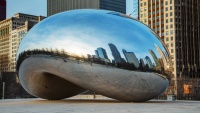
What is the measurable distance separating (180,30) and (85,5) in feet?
225

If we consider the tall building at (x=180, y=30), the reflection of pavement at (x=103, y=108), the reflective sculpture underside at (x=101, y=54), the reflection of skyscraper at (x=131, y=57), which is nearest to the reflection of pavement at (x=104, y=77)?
the reflective sculpture underside at (x=101, y=54)

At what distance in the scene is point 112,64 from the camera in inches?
722

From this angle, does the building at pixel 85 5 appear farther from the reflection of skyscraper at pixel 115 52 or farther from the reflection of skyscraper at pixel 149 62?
the reflection of skyscraper at pixel 115 52

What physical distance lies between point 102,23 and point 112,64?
2238 mm

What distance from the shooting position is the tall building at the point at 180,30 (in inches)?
4621

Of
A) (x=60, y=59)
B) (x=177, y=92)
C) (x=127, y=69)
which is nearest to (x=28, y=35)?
(x=60, y=59)

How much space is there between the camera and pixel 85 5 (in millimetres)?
177000

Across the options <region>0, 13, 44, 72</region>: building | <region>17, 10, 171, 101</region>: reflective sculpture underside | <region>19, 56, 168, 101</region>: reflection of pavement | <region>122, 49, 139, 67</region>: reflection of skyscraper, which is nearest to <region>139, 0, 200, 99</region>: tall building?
<region>0, 13, 44, 72</region>: building

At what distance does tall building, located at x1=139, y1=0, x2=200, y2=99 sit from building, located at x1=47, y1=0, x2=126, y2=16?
4759 cm

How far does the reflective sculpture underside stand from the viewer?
18.4 m

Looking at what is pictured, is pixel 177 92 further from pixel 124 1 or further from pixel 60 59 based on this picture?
pixel 124 1

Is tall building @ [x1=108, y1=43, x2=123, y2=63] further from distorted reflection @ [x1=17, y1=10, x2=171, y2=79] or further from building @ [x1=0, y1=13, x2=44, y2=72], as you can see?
building @ [x1=0, y1=13, x2=44, y2=72]

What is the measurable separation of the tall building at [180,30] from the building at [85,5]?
156ft

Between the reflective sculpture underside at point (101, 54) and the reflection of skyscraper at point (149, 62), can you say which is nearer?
the reflective sculpture underside at point (101, 54)
